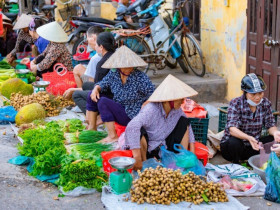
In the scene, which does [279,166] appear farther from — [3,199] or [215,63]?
[215,63]

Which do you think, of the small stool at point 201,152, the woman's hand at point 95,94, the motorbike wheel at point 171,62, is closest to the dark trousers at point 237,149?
the small stool at point 201,152

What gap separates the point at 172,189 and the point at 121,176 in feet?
1.54

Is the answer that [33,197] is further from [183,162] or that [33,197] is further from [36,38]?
[36,38]

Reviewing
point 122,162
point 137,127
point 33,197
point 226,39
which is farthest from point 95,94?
point 226,39

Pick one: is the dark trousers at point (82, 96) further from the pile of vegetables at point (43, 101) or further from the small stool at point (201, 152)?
the small stool at point (201, 152)

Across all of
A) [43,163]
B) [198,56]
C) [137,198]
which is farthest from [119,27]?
[137,198]

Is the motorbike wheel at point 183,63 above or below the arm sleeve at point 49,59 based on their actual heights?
below

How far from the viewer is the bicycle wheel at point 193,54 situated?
8.09m

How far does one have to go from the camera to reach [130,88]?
5.21m

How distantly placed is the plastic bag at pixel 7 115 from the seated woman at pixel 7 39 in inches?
176

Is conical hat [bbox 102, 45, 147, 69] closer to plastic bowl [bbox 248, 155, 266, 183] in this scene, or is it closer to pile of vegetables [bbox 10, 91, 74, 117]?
plastic bowl [bbox 248, 155, 266, 183]

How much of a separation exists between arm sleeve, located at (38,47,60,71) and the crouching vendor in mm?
3325

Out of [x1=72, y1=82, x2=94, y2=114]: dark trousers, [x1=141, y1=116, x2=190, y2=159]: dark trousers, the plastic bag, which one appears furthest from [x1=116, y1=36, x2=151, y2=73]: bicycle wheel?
[x1=141, y1=116, x2=190, y2=159]: dark trousers

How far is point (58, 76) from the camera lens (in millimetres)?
7398
